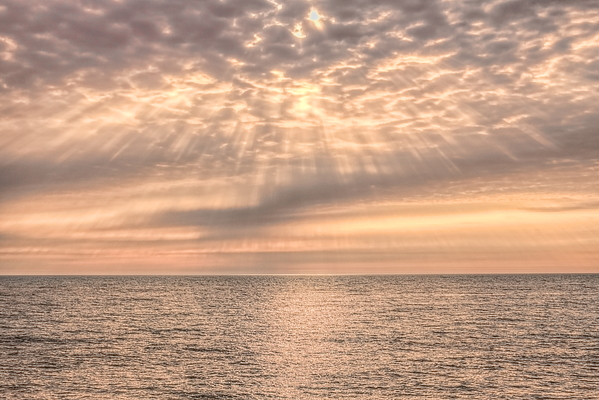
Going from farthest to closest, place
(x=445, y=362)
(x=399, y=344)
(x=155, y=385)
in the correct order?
1. (x=399, y=344)
2. (x=445, y=362)
3. (x=155, y=385)

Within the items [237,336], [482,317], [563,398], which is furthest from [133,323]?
[563,398]

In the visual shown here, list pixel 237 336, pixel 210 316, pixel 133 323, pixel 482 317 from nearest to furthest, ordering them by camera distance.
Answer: pixel 237 336 < pixel 133 323 < pixel 482 317 < pixel 210 316

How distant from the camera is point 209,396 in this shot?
120ft

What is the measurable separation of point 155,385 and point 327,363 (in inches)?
624

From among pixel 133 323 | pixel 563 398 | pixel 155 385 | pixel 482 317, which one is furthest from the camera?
pixel 482 317

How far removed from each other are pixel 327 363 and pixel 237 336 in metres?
20.4

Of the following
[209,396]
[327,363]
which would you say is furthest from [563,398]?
[209,396]

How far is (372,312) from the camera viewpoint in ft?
300

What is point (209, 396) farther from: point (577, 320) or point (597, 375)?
point (577, 320)

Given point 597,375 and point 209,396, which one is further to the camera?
point 597,375

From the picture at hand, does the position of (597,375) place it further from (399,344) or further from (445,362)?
(399,344)

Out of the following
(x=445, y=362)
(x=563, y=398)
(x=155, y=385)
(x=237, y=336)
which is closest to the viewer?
(x=563, y=398)

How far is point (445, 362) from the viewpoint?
153 feet

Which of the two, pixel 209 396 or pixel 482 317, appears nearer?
pixel 209 396
